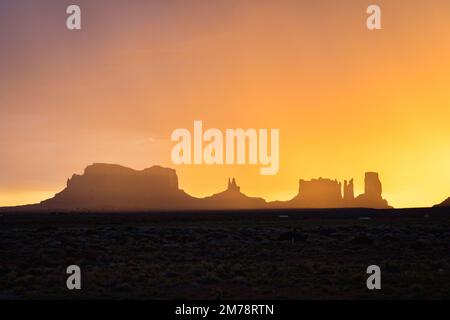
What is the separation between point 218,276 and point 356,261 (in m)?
8.95

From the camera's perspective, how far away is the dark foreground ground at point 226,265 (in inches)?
832

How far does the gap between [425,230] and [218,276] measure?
1189 inches

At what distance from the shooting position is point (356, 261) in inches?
1142

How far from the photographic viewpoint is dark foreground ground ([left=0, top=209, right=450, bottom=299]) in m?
21.1

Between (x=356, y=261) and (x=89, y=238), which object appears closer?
(x=356, y=261)

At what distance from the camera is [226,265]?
2719 centimetres
